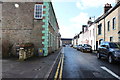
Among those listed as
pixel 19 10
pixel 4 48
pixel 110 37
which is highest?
pixel 19 10

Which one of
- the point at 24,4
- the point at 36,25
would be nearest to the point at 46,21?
the point at 36,25

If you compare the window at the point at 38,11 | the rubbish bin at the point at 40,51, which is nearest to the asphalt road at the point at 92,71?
the rubbish bin at the point at 40,51

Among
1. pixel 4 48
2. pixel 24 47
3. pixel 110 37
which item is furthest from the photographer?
pixel 110 37

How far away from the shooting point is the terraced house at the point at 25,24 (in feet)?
45.2

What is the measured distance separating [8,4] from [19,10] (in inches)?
63.6

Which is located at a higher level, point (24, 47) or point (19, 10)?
point (19, 10)

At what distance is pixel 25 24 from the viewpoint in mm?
13906

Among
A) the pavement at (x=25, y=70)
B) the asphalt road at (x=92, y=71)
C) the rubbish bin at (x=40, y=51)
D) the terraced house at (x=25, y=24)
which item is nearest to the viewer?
the pavement at (x=25, y=70)

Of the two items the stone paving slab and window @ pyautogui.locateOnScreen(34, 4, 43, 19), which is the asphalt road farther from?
window @ pyautogui.locateOnScreen(34, 4, 43, 19)

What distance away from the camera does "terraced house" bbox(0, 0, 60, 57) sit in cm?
1377

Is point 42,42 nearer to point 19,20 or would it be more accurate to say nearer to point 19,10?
point 19,20

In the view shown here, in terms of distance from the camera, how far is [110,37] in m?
19.5

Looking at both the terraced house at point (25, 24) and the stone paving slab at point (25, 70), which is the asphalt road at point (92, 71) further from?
the terraced house at point (25, 24)

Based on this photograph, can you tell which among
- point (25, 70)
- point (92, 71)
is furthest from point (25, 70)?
point (92, 71)
